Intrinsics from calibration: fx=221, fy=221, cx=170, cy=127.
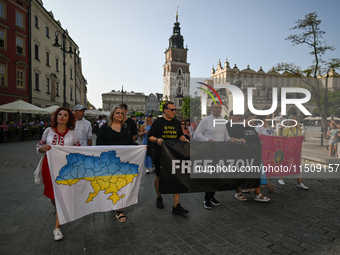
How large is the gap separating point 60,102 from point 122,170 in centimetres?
3674

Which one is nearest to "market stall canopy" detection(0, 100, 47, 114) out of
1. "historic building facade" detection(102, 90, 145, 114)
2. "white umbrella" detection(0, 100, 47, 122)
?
"white umbrella" detection(0, 100, 47, 122)

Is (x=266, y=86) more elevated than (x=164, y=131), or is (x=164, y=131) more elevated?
(x=266, y=86)

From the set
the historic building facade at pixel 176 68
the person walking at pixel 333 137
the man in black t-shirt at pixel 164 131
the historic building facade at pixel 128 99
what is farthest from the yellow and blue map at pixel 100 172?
the historic building facade at pixel 128 99

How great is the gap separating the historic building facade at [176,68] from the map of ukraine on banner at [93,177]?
99.8 metres

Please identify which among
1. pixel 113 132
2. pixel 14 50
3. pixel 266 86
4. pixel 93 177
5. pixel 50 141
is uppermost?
pixel 14 50

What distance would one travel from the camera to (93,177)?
3639mm

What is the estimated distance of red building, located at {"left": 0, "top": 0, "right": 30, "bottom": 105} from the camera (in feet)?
73.9

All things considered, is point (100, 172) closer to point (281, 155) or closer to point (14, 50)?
point (281, 155)

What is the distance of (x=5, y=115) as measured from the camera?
23.4 metres

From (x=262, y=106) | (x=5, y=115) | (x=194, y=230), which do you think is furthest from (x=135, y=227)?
(x=5, y=115)

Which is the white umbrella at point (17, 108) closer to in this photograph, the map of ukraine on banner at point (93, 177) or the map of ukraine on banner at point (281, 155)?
the map of ukraine on banner at point (93, 177)

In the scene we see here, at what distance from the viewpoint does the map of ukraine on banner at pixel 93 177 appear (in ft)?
11.0

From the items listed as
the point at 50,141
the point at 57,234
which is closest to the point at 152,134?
the point at 50,141

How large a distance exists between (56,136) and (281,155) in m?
5.19
